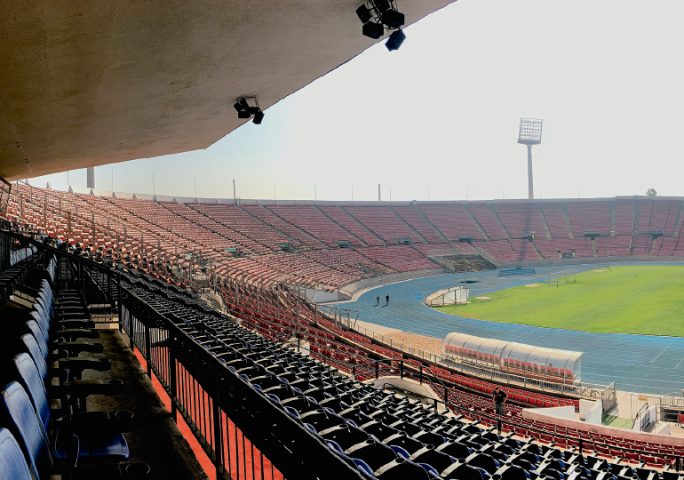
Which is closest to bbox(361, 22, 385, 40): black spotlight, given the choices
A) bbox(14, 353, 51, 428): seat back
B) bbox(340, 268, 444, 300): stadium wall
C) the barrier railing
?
the barrier railing

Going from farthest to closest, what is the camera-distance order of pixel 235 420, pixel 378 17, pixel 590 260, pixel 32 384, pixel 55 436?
1. pixel 590 260
2. pixel 378 17
3. pixel 235 420
4. pixel 55 436
5. pixel 32 384

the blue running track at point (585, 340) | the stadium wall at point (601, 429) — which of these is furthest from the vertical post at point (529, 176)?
the stadium wall at point (601, 429)

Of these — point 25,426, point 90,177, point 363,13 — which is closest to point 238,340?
point 363,13

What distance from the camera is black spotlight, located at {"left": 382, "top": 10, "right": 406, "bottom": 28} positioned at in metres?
5.81

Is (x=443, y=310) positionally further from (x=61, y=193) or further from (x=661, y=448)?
→ (x=61, y=193)

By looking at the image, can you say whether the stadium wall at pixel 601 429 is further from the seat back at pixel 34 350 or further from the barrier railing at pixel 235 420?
the seat back at pixel 34 350

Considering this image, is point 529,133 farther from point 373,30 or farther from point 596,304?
point 373,30

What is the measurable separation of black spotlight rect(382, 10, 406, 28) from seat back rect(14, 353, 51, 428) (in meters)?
4.70

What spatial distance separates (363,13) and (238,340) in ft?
16.8

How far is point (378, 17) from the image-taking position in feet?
19.6

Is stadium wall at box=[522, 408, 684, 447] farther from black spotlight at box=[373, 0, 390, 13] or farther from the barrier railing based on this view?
black spotlight at box=[373, 0, 390, 13]

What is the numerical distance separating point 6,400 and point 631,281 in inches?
2100

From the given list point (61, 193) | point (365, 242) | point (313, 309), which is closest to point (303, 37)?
point (313, 309)

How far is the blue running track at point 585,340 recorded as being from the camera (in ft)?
71.3
